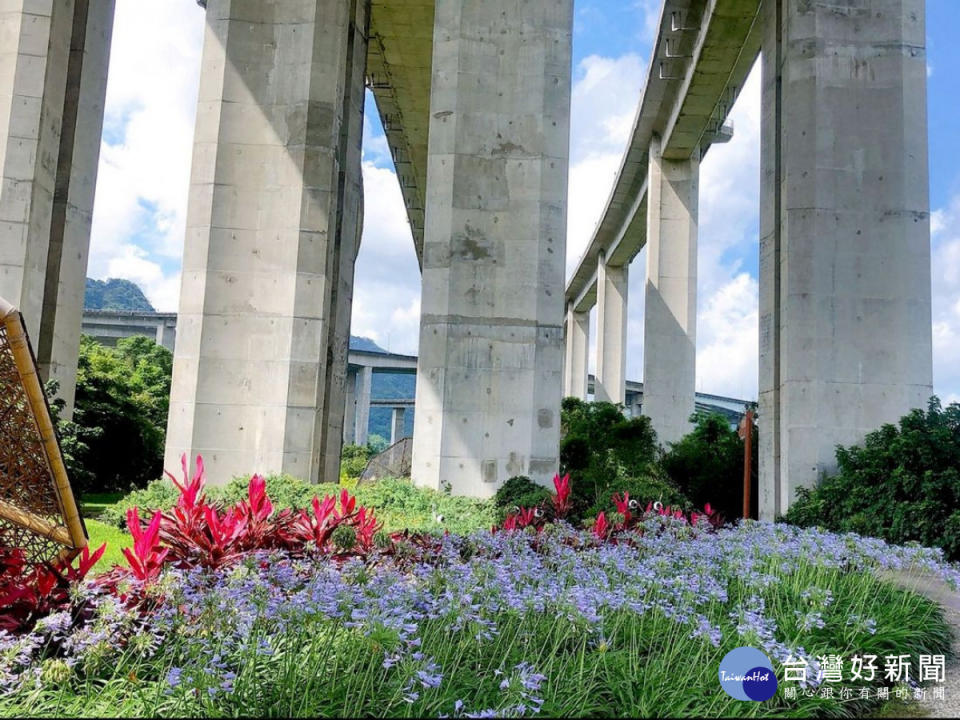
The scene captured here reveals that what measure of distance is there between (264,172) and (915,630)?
1143 cm

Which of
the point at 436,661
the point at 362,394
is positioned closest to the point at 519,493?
the point at 436,661

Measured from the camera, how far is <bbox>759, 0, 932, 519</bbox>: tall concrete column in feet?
36.8

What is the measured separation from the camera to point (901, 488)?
9.26 meters

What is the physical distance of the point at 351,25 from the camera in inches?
559

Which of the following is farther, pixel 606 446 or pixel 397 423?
pixel 397 423

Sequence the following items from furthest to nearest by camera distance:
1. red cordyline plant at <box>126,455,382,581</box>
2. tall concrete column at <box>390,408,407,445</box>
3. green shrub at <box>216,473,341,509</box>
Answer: tall concrete column at <box>390,408,407,445</box>, green shrub at <box>216,473,341,509</box>, red cordyline plant at <box>126,455,382,581</box>

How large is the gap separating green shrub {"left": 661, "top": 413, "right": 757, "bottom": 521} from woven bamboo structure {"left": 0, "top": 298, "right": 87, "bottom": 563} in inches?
487

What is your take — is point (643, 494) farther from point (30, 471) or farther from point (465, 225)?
point (30, 471)

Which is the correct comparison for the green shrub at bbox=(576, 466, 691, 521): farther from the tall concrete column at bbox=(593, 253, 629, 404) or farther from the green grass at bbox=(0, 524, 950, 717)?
the tall concrete column at bbox=(593, 253, 629, 404)

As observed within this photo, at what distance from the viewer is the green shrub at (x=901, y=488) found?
8.66m

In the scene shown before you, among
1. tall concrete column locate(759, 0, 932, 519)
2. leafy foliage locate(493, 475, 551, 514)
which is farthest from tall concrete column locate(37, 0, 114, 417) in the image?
tall concrete column locate(759, 0, 932, 519)

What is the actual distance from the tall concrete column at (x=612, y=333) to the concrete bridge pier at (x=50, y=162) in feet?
90.9

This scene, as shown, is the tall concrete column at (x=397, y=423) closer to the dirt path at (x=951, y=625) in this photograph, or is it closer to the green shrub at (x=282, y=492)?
the green shrub at (x=282, y=492)

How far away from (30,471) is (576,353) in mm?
52358
